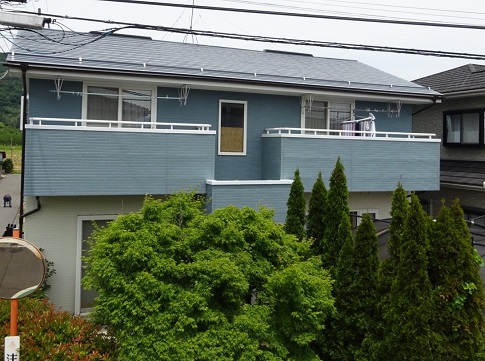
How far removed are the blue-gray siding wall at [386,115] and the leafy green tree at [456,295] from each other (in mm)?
7492

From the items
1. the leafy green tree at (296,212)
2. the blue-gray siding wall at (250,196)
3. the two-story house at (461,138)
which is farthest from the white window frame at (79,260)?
the two-story house at (461,138)

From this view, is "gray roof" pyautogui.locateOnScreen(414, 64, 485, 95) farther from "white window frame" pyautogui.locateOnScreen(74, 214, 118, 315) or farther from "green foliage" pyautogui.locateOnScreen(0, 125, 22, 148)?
"green foliage" pyautogui.locateOnScreen(0, 125, 22, 148)

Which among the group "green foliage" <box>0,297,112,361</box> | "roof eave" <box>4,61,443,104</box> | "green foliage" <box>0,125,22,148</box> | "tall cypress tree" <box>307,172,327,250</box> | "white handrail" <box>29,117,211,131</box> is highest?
"green foliage" <box>0,125,22,148</box>

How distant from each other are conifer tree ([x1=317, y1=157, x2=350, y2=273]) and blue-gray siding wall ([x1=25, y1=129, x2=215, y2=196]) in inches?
119

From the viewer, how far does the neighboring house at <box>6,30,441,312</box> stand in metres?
9.09

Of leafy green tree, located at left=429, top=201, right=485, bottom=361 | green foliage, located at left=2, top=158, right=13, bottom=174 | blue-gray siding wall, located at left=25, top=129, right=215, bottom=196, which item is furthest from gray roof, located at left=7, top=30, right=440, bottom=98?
green foliage, located at left=2, top=158, right=13, bottom=174

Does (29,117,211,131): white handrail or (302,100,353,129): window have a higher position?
(302,100,353,129): window

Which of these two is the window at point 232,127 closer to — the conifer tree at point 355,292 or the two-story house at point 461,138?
the conifer tree at point 355,292

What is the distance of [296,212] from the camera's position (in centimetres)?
866

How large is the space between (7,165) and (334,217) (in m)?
40.1

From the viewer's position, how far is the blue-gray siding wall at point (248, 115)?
10930mm

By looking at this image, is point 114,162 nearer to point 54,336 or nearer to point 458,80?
point 54,336

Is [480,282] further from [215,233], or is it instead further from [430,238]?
[215,233]

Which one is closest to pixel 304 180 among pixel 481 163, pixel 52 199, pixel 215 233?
pixel 215 233
